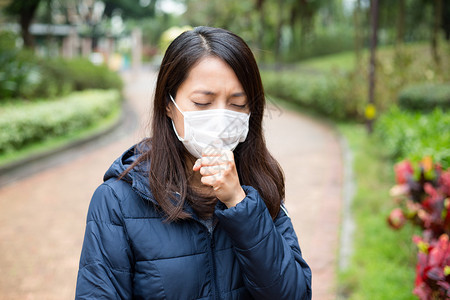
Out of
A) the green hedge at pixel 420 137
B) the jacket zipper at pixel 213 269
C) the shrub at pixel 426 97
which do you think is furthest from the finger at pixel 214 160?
the shrub at pixel 426 97

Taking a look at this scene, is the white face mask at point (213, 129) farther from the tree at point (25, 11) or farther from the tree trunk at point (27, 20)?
the tree trunk at point (27, 20)

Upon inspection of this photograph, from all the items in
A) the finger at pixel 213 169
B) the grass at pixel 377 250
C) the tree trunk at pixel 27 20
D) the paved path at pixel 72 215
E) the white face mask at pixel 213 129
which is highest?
the tree trunk at pixel 27 20

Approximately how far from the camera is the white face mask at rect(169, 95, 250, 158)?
152cm

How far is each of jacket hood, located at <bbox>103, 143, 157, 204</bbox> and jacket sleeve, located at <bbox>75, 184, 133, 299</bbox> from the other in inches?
3.2

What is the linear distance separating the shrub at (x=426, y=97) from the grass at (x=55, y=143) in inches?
264

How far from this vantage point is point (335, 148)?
10094 mm

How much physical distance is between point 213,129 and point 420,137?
505 cm

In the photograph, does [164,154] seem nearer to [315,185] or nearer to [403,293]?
[403,293]

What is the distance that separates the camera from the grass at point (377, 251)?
3.42 m

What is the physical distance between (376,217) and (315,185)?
214 centimetres

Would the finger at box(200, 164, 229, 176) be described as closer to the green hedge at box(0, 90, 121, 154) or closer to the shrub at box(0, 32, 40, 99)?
the green hedge at box(0, 90, 121, 154)

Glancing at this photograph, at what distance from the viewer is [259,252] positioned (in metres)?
1.34

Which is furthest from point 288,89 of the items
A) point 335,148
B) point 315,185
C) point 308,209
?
point 308,209

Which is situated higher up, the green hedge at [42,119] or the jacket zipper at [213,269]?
the jacket zipper at [213,269]
